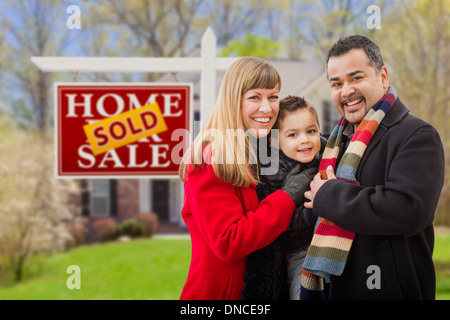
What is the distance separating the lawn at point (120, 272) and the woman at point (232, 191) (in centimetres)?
911

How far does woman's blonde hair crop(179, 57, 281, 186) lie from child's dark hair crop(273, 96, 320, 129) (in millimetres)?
90

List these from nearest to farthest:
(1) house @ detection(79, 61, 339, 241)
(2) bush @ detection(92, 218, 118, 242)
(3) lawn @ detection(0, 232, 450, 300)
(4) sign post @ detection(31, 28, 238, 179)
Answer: (4) sign post @ detection(31, 28, 238, 179)
(3) lawn @ detection(0, 232, 450, 300)
(2) bush @ detection(92, 218, 118, 242)
(1) house @ detection(79, 61, 339, 241)

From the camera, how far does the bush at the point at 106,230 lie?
14906 millimetres

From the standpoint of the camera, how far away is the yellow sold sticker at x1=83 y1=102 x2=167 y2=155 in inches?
154

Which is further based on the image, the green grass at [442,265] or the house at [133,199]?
the house at [133,199]

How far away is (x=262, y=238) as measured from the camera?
216cm

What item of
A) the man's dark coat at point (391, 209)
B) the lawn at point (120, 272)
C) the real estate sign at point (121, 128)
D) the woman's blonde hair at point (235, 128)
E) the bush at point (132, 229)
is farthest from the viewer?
the bush at point (132, 229)

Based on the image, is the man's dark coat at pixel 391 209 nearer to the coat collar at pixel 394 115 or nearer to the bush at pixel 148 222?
the coat collar at pixel 394 115

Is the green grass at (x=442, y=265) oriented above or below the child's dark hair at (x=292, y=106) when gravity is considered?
below

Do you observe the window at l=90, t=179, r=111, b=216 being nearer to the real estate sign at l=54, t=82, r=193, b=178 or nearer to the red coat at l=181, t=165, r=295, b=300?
the real estate sign at l=54, t=82, r=193, b=178

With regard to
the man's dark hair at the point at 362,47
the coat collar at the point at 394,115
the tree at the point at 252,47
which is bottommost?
the coat collar at the point at 394,115

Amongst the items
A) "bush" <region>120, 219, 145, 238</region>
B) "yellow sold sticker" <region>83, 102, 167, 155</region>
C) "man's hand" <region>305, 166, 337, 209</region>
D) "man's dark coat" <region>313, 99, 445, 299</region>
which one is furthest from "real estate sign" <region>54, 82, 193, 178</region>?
"bush" <region>120, 219, 145, 238</region>

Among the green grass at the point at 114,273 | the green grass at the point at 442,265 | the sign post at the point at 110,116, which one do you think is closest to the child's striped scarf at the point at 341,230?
the sign post at the point at 110,116

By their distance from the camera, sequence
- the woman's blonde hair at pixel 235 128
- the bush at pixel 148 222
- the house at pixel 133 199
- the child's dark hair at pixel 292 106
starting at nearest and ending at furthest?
the woman's blonde hair at pixel 235 128, the child's dark hair at pixel 292 106, the bush at pixel 148 222, the house at pixel 133 199
